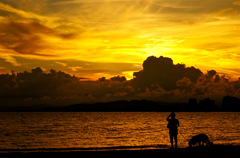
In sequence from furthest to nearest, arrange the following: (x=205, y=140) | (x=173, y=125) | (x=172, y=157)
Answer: (x=205, y=140) < (x=173, y=125) < (x=172, y=157)

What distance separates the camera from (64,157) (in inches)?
889

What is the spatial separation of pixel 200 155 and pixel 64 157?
10030 mm

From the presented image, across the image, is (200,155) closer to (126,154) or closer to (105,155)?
(126,154)

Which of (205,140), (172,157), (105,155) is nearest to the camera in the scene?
(172,157)

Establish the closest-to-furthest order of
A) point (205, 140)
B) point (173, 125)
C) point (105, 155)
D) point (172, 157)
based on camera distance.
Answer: point (172, 157) → point (105, 155) → point (173, 125) → point (205, 140)

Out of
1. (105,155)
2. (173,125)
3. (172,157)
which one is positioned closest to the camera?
(172,157)

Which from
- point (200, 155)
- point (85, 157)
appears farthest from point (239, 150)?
point (85, 157)

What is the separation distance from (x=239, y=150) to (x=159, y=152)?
21.0 ft

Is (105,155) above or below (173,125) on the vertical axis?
below

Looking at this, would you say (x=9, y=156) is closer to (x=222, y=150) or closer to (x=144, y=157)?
(x=144, y=157)

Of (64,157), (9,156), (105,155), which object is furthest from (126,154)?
(9,156)

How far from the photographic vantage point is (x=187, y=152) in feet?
76.7

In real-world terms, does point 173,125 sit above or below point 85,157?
above

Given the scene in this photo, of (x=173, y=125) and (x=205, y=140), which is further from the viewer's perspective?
(x=205, y=140)
